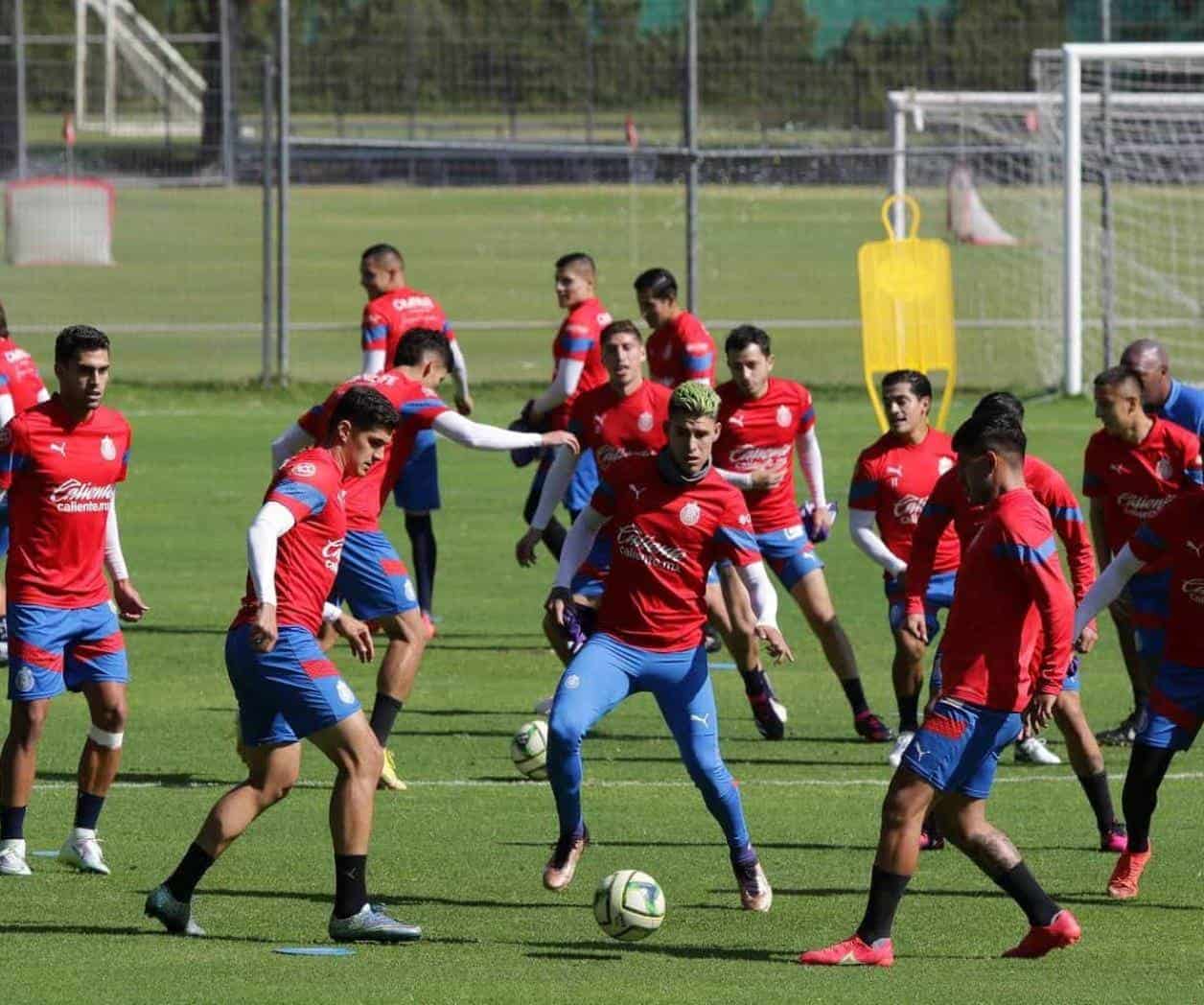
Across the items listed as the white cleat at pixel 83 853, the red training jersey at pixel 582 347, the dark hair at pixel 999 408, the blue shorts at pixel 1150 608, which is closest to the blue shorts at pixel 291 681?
the white cleat at pixel 83 853

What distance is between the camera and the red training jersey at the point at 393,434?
39.6ft

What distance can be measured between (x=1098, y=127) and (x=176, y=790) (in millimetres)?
20534

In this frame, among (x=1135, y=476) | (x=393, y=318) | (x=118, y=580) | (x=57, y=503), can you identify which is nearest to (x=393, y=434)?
(x=118, y=580)

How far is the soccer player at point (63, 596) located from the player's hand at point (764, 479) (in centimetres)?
405

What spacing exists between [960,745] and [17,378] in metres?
7.60

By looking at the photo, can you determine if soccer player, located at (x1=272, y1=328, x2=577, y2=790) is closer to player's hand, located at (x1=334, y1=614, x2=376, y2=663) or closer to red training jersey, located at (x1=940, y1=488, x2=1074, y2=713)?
player's hand, located at (x1=334, y1=614, x2=376, y2=663)

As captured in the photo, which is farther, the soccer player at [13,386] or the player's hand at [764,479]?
the soccer player at [13,386]

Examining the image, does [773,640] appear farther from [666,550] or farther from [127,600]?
[127,600]

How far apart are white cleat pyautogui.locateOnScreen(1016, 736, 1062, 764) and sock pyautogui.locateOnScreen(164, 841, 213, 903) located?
5.30m

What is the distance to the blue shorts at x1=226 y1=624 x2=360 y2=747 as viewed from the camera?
883 centimetres

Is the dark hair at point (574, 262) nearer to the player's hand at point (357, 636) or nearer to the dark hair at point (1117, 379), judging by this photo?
the dark hair at point (1117, 379)

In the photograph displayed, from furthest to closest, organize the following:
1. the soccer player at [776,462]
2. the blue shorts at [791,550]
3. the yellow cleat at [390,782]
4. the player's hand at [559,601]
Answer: the blue shorts at [791,550], the soccer player at [776,462], the yellow cleat at [390,782], the player's hand at [559,601]

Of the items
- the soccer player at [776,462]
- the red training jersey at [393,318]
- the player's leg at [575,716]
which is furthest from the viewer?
the red training jersey at [393,318]

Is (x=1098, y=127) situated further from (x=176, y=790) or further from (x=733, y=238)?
(x=176, y=790)
